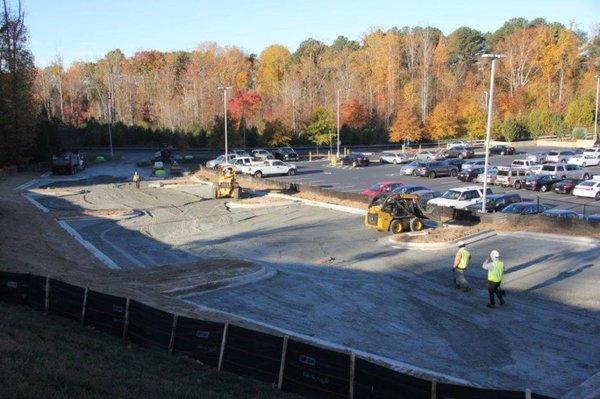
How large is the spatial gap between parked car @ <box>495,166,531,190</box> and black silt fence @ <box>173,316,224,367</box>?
124 feet

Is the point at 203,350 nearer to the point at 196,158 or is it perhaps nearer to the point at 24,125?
the point at 24,125

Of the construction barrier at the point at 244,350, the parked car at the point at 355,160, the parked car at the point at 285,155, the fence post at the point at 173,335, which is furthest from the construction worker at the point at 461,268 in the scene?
the parked car at the point at 285,155

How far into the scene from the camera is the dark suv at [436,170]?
53438 mm

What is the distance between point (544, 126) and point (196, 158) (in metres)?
58.0

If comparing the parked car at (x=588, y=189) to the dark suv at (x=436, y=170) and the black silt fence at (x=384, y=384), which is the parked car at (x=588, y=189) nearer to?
the dark suv at (x=436, y=170)

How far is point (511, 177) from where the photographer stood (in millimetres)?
45188

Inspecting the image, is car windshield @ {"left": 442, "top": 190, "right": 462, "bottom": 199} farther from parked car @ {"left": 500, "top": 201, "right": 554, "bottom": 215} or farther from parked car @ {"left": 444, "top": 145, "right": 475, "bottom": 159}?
parked car @ {"left": 444, "top": 145, "right": 475, "bottom": 159}

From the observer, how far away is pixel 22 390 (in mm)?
7500

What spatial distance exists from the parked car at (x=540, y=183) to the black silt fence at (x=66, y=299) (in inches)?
1443

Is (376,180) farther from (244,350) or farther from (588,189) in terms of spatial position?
(244,350)

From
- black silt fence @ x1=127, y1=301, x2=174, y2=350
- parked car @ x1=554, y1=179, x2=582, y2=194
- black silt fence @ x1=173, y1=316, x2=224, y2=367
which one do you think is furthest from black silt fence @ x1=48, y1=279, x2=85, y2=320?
parked car @ x1=554, y1=179, x2=582, y2=194

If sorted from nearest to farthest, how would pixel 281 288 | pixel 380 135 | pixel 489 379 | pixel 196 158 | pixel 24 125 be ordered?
pixel 489 379 → pixel 281 288 → pixel 24 125 → pixel 196 158 → pixel 380 135

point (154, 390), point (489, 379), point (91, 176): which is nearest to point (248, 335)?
point (154, 390)

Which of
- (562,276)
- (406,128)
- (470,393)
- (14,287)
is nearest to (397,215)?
(562,276)
